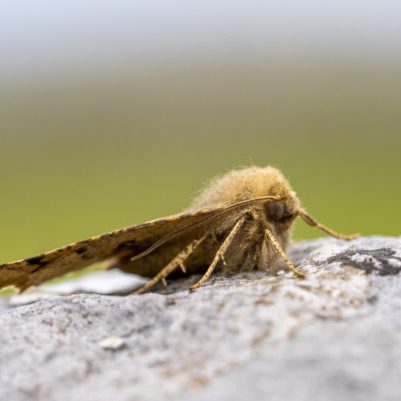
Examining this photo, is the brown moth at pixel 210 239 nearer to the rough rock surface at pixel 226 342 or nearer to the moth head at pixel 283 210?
the moth head at pixel 283 210

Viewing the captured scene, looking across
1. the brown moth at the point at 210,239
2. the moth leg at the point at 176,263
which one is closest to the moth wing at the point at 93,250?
the brown moth at the point at 210,239

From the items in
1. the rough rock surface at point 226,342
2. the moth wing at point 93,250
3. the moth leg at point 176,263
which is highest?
the moth wing at point 93,250

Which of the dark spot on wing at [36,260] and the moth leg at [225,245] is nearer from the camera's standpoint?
the moth leg at [225,245]

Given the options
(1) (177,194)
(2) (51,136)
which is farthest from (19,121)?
(1) (177,194)

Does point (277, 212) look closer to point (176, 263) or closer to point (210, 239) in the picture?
point (210, 239)

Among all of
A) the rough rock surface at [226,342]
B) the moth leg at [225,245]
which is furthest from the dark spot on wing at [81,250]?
the moth leg at [225,245]

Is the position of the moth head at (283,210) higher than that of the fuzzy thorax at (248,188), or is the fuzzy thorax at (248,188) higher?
the fuzzy thorax at (248,188)

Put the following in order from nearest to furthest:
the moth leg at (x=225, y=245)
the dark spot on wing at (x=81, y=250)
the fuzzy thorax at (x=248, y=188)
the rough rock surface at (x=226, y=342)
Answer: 1. the rough rock surface at (x=226, y=342)
2. the moth leg at (x=225, y=245)
3. the dark spot on wing at (x=81, y=250)
4. the fuzzy thorax at (x=248, y=188)

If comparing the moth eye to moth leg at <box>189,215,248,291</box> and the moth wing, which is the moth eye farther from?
the moth wing

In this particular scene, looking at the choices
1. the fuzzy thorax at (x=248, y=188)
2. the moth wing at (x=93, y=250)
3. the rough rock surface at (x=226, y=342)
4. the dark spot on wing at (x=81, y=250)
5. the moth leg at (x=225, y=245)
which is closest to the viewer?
the rough rock surface at (x=226, y=342)
